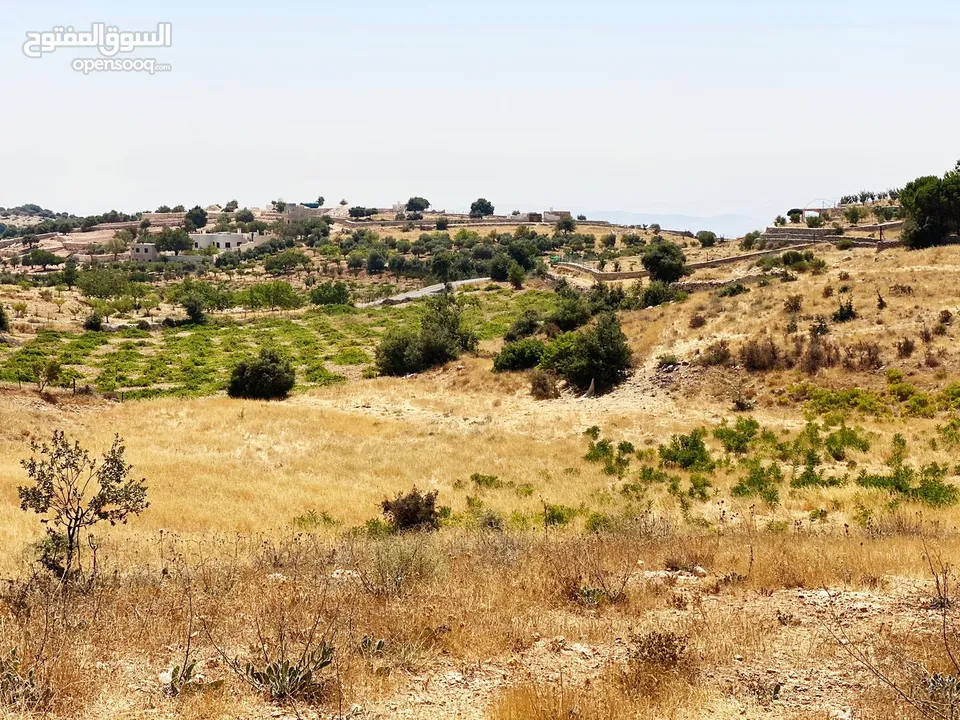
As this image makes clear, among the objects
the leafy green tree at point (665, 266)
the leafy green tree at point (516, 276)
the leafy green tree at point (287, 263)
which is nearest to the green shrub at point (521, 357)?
the leafy green tree at point (665, 266)

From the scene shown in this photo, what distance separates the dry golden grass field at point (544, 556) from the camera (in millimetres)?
5695

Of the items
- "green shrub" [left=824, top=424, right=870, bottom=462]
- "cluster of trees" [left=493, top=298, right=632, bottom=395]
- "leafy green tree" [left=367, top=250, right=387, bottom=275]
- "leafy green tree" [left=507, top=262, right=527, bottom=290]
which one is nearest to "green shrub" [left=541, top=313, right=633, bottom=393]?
"cluster of trees" [left=493, top=298, right=632, bottom=395]

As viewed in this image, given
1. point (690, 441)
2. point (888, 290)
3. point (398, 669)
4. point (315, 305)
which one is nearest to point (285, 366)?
point (690, 441)

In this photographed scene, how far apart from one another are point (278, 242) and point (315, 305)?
178 feet

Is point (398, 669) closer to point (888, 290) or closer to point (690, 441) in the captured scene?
point (690, 441)

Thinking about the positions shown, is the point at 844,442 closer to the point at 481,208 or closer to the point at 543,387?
the point at 543,387

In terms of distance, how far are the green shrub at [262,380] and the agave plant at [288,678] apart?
29209 millimetres

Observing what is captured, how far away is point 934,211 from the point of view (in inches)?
1597

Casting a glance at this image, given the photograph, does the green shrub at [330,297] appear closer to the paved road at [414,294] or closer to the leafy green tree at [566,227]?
the paved road at [414,294]

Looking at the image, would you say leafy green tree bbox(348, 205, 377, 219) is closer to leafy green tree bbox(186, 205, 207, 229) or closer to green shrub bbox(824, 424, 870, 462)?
leafy green tree bbox(186, 205, 207, 229)

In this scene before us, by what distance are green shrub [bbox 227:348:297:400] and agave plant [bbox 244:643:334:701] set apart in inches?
1150

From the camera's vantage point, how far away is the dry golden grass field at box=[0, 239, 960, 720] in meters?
5.70

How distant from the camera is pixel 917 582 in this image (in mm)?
8062

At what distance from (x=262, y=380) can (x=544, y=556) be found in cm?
2738
